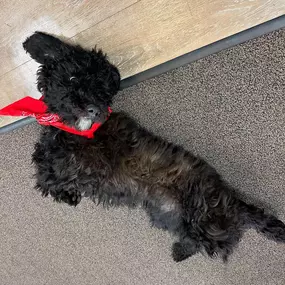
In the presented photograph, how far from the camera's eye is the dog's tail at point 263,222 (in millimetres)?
1685

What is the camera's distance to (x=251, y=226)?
1.71 metres

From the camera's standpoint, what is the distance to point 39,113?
5.28 ft

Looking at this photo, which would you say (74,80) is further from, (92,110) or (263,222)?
(263,222)

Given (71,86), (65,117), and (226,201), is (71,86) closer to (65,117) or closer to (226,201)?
(65,117)

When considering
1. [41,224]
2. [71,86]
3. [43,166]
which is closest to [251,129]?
[71,86]

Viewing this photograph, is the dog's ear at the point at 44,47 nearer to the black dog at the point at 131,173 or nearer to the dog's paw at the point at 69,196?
the black dog at the point at 131,173

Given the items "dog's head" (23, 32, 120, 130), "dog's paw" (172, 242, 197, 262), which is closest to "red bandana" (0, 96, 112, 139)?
"dog's head" (23, 32, 120, 130)

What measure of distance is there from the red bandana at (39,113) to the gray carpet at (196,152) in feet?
0.98

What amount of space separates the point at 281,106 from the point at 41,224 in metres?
1.55

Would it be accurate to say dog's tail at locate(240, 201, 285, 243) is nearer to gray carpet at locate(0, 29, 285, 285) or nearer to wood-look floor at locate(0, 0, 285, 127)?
gray carpet at locate(0, 29, 285, 285)

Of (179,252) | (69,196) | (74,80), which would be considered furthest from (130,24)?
(179,252)

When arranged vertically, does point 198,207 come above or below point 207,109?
below

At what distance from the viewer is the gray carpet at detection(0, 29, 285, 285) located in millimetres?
1639

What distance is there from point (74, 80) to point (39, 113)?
0.27m
